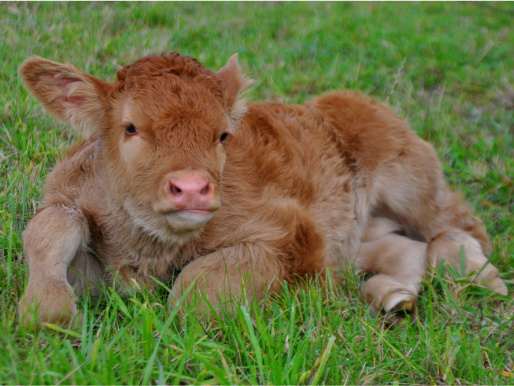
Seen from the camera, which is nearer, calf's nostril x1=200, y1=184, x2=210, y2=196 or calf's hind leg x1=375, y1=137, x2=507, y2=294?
calf's nostril x1=200, y1=184, x2=210, y2=196

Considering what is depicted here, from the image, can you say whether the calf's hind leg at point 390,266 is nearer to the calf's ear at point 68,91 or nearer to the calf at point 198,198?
the calf at point 198,198

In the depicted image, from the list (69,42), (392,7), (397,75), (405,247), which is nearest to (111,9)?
(69,42)

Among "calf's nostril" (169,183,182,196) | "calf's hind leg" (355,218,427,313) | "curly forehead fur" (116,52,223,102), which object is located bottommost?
"calf's hind leg" (355,218,427,313)

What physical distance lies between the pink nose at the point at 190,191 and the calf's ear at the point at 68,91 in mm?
864

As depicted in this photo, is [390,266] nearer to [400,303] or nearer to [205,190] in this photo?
[400,303]

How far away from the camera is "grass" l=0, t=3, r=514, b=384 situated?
8.79ft

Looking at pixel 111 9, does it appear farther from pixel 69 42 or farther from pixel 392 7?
pixel 392 7

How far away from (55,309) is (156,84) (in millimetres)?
1312

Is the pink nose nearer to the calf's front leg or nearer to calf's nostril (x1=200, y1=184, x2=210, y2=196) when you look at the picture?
calf's nostril (x1=200, y1=184, x2=210, y2=196)

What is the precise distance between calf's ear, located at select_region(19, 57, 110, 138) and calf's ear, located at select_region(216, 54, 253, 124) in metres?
0.76

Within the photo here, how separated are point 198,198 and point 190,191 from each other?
0.17ft

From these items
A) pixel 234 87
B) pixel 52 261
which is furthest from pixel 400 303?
pixel 52 261

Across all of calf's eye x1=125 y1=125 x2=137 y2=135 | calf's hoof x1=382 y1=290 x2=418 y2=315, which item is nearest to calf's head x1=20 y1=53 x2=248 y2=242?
calf's eye x1=125 y1=125 x2=137 y2=135

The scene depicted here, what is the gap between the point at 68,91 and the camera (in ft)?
11.6
